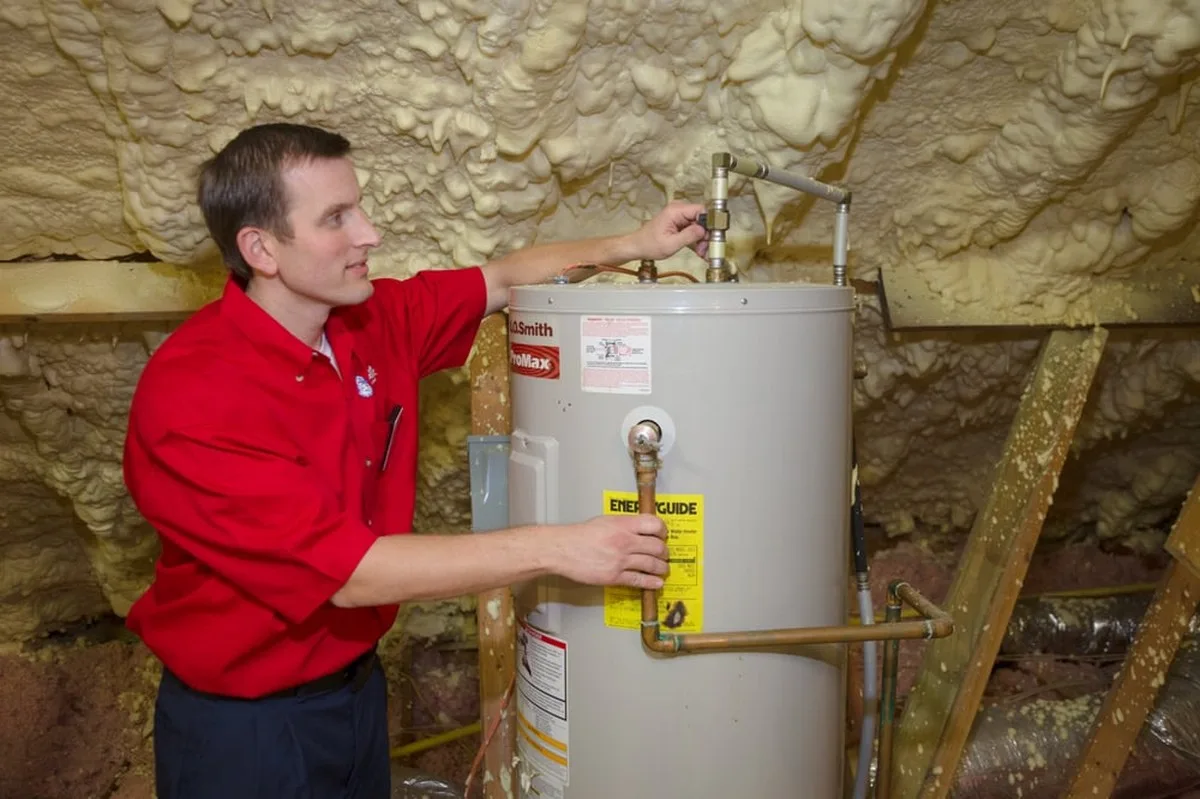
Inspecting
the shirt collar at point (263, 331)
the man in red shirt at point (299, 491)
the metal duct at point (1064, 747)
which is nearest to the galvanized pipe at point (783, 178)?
the man in red shirt at point (299, 491)

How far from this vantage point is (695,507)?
110 cm

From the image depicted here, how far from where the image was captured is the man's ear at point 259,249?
1.18 meters

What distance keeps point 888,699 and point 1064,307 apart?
887 mm

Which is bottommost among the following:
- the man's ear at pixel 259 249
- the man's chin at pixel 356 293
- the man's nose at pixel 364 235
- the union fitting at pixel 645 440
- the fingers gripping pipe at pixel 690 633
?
the fingers gripping pipe at pixel 690 633

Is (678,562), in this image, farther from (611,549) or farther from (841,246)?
(841,246)

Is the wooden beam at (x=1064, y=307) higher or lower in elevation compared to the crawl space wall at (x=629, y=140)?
lower

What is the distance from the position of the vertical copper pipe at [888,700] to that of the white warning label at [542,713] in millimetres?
474

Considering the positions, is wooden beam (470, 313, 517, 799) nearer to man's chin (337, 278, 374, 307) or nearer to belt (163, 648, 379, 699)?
belt (163, 648, 379, 699)

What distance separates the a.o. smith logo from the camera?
1146mm

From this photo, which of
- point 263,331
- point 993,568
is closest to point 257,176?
point 263,331

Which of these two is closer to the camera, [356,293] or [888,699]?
[356,293]

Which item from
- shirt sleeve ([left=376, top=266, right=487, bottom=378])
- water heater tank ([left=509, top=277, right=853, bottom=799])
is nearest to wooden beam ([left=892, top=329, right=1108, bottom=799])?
water heater tank ([left=509, top=277, right=853, bottom=799])

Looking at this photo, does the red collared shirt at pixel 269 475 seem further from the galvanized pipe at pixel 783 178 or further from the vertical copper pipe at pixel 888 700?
the vertical copper pipe at pixel 888 700

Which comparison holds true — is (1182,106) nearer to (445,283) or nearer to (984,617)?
(984,617)
